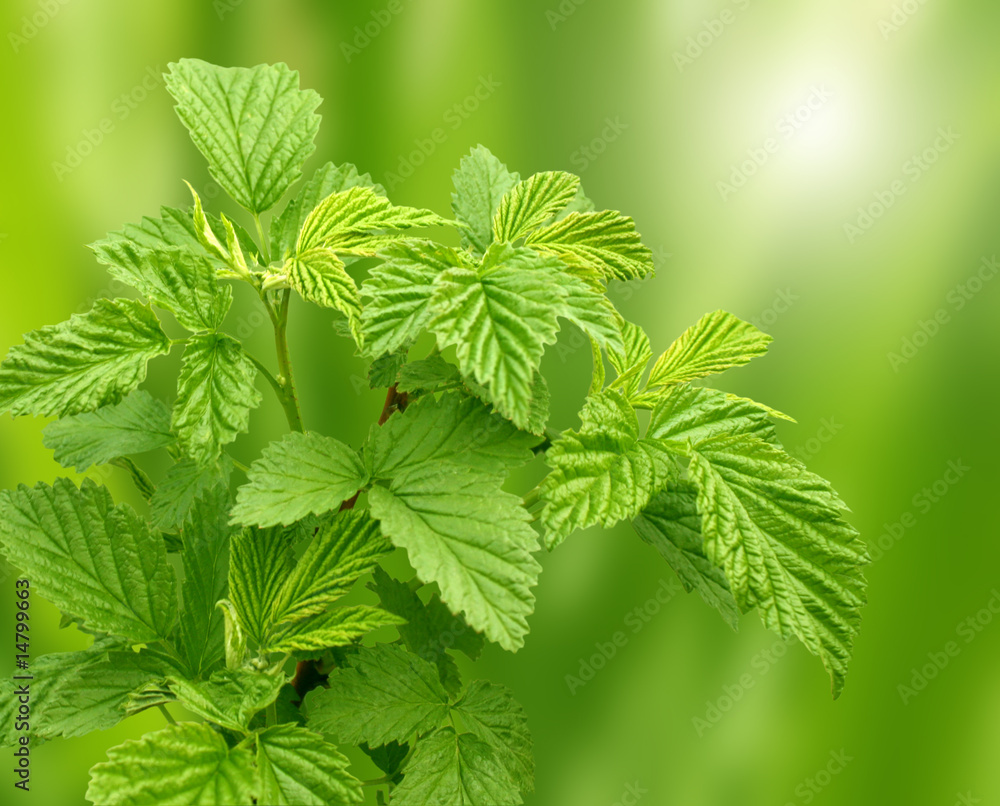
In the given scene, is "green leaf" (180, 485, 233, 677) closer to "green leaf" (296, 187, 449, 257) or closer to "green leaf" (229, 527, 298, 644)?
"green leaf" (229, 527, 298, 644)

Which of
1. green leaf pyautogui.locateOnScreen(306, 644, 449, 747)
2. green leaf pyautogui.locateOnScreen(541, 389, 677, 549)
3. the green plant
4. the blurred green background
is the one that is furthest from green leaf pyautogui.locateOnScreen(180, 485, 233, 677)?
the blurred green background

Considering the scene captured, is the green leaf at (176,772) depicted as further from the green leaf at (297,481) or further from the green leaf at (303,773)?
the green leaf at (297,481)

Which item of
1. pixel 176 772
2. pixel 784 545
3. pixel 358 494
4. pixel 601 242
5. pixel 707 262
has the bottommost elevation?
pixel 176 772

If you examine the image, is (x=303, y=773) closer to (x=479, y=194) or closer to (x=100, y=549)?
(x=100, y=549)

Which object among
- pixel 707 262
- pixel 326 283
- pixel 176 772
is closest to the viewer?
pixel 176 772

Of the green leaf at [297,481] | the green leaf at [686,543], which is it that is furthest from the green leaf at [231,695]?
the green leaf at [686,543]

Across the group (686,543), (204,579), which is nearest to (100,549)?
(204,579)
